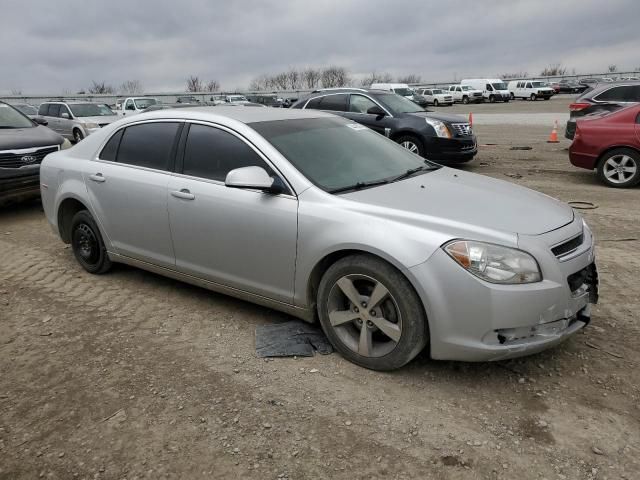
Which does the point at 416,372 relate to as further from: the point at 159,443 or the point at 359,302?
the point at 159,443

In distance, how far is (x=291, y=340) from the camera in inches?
145

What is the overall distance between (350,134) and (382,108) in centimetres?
692

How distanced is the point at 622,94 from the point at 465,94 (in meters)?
36.1

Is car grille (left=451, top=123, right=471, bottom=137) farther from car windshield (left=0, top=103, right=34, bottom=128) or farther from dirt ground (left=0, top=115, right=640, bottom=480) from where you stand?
car windshield (left=0, top=103, right=34, bottom=128)

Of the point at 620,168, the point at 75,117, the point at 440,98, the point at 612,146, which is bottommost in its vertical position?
the point at 75,117

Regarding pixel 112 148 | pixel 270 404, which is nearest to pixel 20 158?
pixel 112 148

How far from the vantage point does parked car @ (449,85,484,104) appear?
47.0 metres

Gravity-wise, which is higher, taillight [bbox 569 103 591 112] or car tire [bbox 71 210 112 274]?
taillight [bbox 569 103 591 112]

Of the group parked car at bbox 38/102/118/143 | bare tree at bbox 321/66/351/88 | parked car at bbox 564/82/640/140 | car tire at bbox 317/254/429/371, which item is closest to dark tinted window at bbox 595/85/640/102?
parked car at bbox 564/82/640/140

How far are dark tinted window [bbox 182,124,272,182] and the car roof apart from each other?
14 cm

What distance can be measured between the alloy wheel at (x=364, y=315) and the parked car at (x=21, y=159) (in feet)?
20.3

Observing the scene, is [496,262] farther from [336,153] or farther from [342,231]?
[336,153]

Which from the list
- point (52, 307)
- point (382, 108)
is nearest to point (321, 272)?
point (52, 307)

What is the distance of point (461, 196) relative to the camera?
3494 mm
